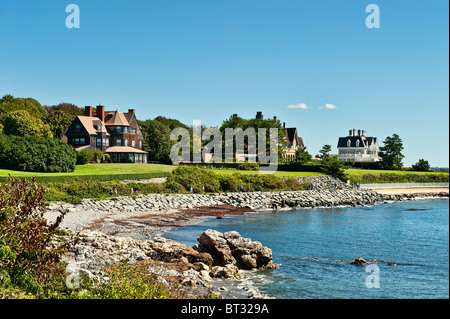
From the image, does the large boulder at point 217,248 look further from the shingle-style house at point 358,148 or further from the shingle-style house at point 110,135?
the shingle-style house at point 358,148

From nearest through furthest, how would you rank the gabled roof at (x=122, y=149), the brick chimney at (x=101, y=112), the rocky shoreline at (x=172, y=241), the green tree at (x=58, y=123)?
the rocky shoreline at (x=172, y=241) → the gabled roof at (x=122, y=149) → the brick chimney at (x=101, y=112) → the green tree at (x=58, y=123)

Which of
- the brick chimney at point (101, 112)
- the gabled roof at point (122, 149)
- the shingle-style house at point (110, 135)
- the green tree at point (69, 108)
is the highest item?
the green tree at point (69, 108)

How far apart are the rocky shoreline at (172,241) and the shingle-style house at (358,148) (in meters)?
51.5

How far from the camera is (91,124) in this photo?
72000 mm

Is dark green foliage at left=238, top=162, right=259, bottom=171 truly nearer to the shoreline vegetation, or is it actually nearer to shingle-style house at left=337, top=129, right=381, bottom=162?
the shoreline vegetation

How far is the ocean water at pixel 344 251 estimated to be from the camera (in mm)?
17547

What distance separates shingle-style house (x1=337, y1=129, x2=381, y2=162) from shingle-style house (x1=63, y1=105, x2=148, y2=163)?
60.4 meters

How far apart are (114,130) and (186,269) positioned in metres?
61.5

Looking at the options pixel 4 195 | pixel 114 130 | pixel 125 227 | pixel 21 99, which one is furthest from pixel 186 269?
pixel 21 99

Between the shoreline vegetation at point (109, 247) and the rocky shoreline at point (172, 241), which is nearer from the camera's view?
the shoreline vegetation at point (109, 247)

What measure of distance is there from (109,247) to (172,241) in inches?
166

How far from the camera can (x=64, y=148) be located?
4991cm

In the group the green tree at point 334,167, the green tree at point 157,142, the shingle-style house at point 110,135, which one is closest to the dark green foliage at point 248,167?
the green tree at point 334,167

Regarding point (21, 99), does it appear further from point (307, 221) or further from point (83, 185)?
point (307, 221)
